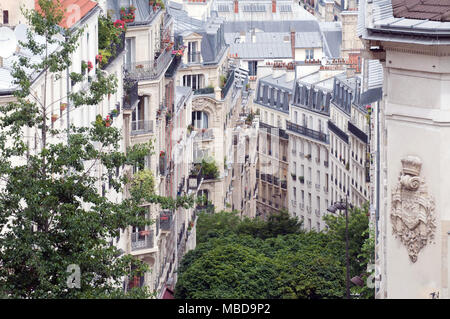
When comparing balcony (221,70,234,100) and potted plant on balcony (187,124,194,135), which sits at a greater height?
balcony (221,70,234,100)

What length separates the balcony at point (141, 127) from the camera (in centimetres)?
7450

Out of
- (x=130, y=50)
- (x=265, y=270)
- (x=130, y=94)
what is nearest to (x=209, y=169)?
(x=265, y=270)

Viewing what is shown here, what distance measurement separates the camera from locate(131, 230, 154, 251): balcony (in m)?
74.2

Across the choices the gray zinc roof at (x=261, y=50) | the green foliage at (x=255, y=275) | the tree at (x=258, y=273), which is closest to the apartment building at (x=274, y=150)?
the gray zinc roof at (x=261, y=50)

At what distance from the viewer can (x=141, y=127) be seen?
7531cm

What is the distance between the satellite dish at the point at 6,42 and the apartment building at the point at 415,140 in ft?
56.8

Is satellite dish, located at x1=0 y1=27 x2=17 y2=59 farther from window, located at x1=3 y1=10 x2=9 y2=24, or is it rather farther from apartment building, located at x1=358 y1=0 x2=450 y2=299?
apartment building, located at x1=358 y1=0 x2=450 y2=299

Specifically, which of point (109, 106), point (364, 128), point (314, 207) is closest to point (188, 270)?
point (109, 106)

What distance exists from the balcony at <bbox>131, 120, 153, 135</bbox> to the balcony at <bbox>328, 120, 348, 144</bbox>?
56156 mm

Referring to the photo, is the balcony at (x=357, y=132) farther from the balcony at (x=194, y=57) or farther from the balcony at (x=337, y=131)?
the balcony at (x=194, y=57)

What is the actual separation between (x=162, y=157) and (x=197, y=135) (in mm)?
29568

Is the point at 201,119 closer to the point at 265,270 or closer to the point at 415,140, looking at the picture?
the point at 265,270

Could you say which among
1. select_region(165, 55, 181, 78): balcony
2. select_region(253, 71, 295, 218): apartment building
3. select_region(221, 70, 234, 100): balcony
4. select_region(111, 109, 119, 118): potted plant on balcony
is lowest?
select_region(253, 71, 295, 218): apartment building

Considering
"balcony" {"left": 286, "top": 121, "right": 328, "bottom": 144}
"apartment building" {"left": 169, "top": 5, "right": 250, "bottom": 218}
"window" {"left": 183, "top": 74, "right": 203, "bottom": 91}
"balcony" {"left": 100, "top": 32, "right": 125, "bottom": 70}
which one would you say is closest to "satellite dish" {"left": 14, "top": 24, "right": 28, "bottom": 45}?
"balcony" {"left": 100, "top": 32, "right": 125, "bottom": 70}
